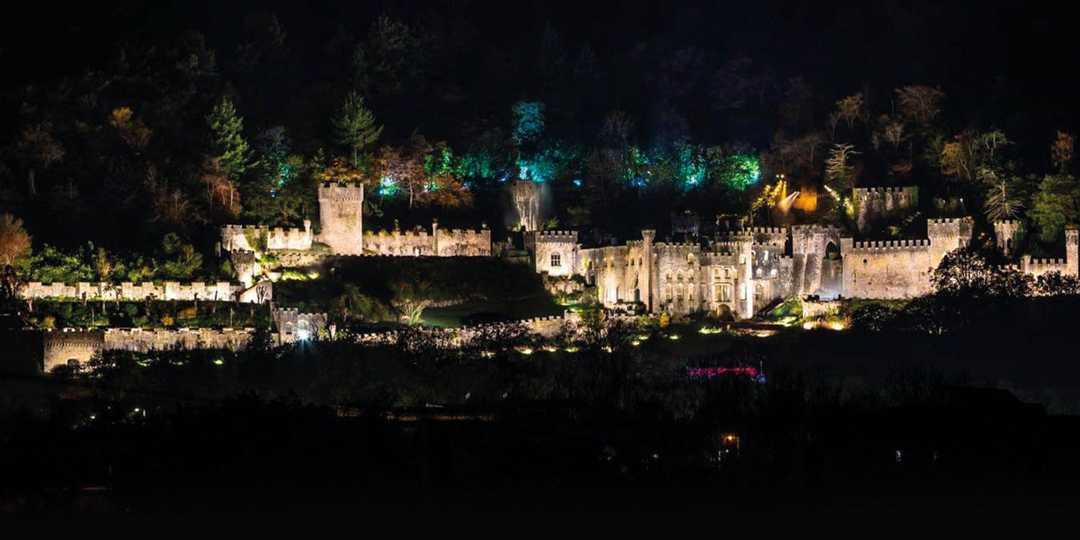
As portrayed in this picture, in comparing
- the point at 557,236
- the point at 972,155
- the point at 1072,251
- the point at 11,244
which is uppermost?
the point at 972,155

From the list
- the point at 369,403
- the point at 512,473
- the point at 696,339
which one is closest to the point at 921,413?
the point at 512,473

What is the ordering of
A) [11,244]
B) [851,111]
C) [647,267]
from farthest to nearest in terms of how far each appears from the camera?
[851,111]
[647,267]
[11,244]

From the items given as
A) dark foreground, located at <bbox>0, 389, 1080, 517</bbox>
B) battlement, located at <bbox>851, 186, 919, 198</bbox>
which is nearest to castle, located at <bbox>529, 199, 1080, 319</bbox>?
battlement, located at <bbox>851, 186, 919, 198</bbox>

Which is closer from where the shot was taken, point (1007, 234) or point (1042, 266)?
point (1042, 266)

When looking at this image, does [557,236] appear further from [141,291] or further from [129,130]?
[129,130]

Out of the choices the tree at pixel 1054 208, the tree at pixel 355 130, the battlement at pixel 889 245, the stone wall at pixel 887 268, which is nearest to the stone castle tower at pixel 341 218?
the tree at pixel 355 130

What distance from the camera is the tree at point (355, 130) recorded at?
10131 centimetres

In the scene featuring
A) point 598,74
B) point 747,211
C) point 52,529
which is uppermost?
point 598,74

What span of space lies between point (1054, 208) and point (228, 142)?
109ft

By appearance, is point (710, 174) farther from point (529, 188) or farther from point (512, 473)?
point (512, 473)

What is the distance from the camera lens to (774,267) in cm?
9275

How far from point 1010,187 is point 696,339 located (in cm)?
1705

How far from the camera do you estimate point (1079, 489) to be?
61.9m

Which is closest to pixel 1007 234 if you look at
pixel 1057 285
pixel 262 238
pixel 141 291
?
pixel 1057 285
